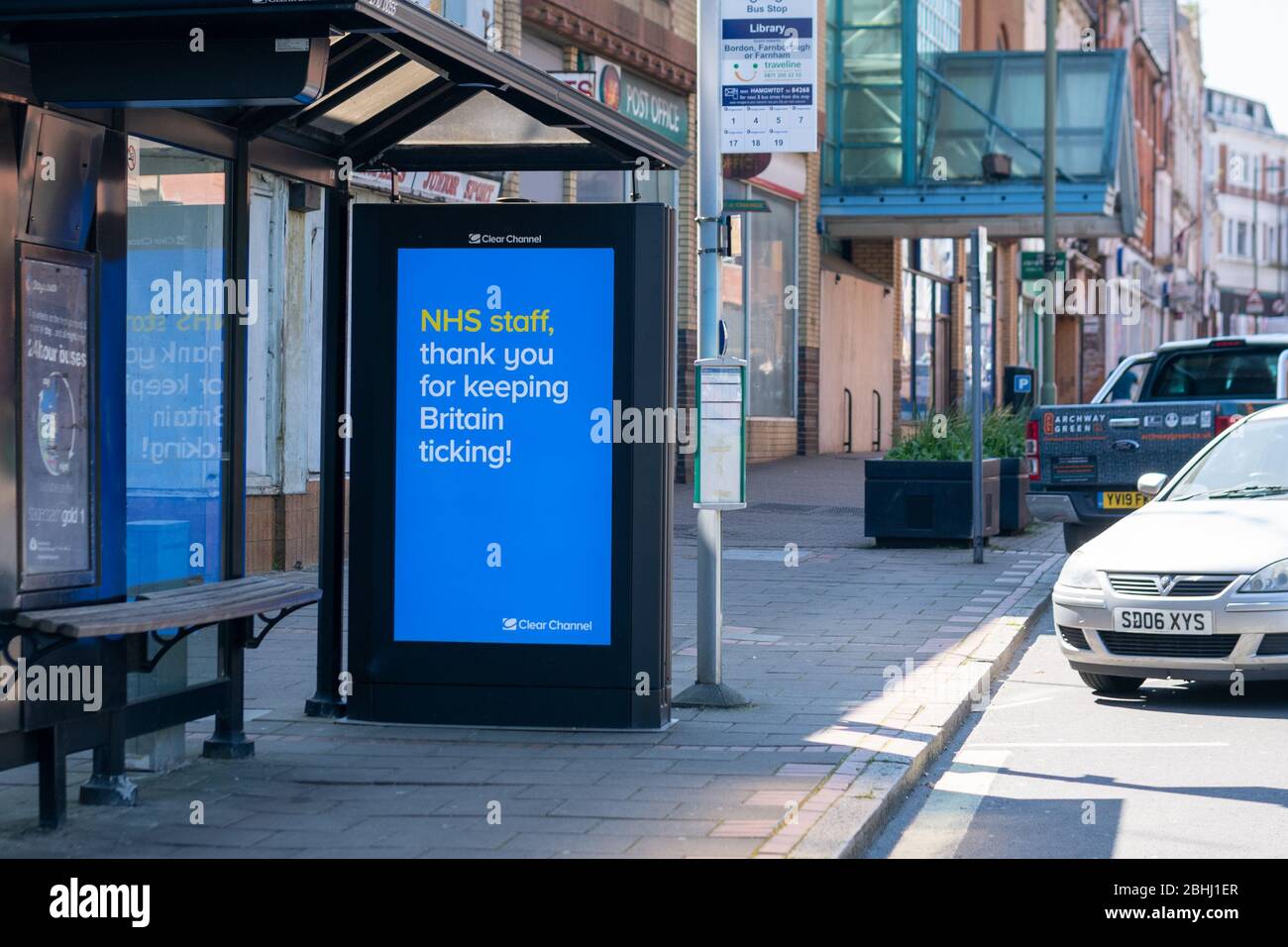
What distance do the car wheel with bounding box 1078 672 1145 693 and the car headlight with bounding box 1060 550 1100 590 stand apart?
1.61ft

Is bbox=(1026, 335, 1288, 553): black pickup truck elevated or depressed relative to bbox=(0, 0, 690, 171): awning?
depressed

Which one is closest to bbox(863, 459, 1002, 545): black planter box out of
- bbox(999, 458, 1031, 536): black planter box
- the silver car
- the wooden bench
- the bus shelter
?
bbox(999, 458, 1031, 536): black planter box

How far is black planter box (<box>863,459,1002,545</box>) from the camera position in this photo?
16562 mm

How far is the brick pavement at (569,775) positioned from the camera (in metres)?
5.82

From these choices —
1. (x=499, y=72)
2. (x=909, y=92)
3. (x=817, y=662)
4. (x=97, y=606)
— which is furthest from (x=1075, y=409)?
(x=909, y=92)

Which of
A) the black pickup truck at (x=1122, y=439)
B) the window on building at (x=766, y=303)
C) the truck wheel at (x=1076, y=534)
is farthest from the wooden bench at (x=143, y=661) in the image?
the window on building at (x=766, y=303)

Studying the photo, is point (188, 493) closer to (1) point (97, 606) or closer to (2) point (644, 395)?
(1) point (97, 606)

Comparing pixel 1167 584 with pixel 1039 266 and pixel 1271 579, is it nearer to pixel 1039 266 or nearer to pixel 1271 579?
pixel 1271 579

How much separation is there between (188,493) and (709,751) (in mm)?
2285

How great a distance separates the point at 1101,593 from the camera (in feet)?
30.3

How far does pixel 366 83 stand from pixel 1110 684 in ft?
16.3

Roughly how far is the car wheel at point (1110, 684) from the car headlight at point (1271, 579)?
99 cm
